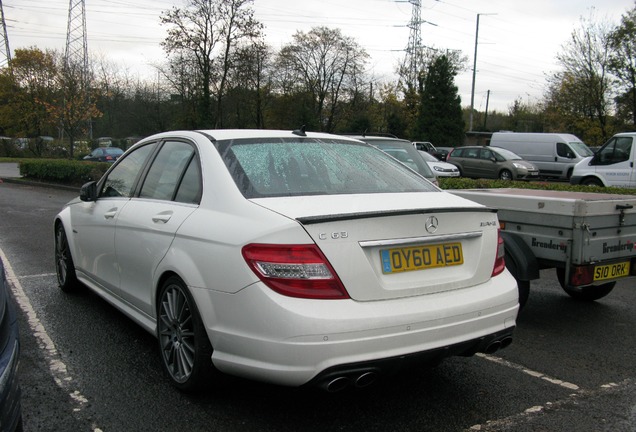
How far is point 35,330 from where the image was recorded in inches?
180

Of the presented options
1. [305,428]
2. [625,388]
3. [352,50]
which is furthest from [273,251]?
[352,50]

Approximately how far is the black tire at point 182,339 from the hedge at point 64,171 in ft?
55.9

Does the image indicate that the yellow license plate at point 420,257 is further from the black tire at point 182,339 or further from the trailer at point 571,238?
the trailer at point 571,238

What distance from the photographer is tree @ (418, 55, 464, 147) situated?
44.8 m

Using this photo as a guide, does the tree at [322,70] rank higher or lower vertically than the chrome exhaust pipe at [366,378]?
higher

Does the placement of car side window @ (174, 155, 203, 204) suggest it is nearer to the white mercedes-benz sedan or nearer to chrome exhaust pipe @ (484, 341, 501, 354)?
the white mercedes-benz sedan

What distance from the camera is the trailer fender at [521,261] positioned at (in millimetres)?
4777

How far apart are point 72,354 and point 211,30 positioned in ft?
120

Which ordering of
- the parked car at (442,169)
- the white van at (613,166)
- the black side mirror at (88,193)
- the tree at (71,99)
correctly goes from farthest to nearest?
the tree at (71,99), the parked car at (442,169), the white van at (613,166), the black side mirror at (88,193)

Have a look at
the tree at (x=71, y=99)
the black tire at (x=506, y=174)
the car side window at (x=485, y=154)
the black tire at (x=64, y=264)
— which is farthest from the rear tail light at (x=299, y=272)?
the tree at (x=71, y=99)

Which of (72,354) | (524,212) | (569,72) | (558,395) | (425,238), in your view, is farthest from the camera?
(569,72)

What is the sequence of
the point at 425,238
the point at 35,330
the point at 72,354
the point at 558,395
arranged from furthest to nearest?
the point at 35,330 < the point at 72,354 < the point at 558,395 < the point at 425,238

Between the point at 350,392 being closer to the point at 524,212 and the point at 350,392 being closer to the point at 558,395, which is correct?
the point at 558,395

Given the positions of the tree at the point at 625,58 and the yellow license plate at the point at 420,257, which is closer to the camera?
the yellow license plate at the point at 420,257
